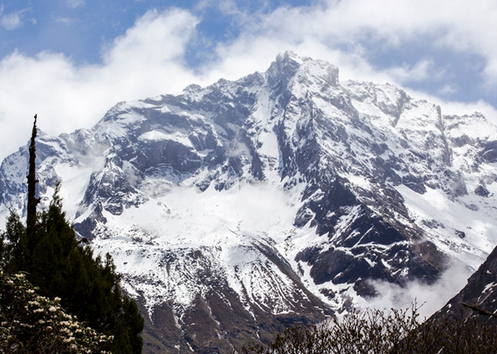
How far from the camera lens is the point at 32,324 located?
26406 mm

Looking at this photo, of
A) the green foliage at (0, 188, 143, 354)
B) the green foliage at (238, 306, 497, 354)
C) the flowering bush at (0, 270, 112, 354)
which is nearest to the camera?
the flowering bush at (0, 270, 112, 354)

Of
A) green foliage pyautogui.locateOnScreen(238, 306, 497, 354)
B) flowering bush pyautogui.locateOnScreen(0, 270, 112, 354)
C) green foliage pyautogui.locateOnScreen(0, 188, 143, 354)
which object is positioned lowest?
green foliage pyautogui.locateOnScreen(238, 306, 497, 354)

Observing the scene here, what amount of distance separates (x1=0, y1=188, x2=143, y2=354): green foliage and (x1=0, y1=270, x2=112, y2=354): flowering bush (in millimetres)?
5941

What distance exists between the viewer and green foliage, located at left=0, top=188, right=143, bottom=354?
3381cm

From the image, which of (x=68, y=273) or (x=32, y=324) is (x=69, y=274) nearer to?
(x=68, y=273)

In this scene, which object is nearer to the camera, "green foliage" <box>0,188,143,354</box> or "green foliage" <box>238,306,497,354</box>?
"green foliage" <box>0,188,143,354</box>

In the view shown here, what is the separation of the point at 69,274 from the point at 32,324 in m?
7.74

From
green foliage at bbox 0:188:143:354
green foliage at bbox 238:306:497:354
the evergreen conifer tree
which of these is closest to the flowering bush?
the evergreen conifer tree

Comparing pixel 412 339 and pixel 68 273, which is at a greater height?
pixel 68 273

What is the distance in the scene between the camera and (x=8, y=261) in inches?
1366

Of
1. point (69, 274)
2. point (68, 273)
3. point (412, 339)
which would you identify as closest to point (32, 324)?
point (68, 273)

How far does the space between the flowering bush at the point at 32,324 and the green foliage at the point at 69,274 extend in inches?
234

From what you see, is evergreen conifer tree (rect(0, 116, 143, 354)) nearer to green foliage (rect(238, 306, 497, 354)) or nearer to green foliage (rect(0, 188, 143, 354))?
green foliage (rect(0, 188, 143, 354))

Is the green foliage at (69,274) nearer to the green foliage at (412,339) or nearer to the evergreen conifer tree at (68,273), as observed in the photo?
the evergreen conifer tree at (68,273)
